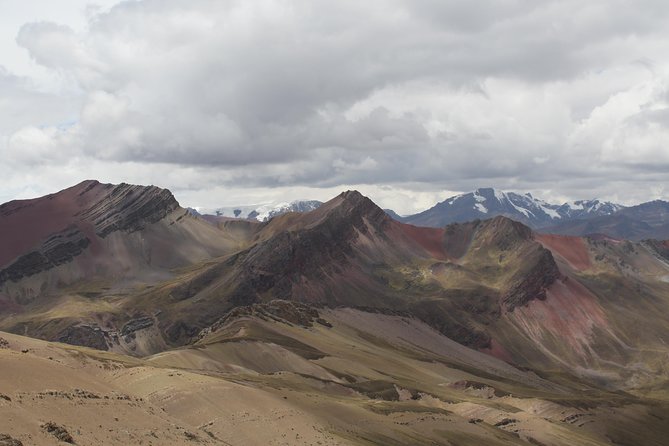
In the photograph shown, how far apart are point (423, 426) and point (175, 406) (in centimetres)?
5461

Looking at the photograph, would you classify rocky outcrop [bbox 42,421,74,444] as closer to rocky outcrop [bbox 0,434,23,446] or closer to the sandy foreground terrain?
the sandy foreground terrain

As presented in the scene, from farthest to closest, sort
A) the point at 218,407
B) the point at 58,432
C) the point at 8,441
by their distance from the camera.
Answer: the point at 218,407 → the point at 58,432 → the point at 8,441

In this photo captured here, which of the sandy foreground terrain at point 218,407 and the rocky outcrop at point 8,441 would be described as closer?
the rocky outcrop at point 8,441

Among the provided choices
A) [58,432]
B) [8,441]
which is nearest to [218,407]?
[58,432]

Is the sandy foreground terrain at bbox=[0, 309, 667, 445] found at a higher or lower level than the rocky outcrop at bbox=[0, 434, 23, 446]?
lower

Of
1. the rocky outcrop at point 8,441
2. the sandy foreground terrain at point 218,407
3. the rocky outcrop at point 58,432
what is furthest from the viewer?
the sandy foreground terrain at point 218,407

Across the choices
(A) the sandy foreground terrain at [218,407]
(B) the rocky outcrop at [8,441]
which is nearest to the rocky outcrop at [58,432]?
(A) the sandy foreground terrain at [218,407]

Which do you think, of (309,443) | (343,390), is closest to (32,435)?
(309,443)

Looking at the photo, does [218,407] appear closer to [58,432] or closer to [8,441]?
[58,432]

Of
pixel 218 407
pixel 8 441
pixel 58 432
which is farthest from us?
pixel 218 407

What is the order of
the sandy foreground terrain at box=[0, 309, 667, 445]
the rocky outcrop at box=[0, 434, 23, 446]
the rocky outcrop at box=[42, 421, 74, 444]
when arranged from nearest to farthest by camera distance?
the rocky outcrop at box=[0, 434, 23, 446], the rocky outcrop at box=[42, 421, 74, 444], the sandy foreground terrain at box=[0, 309, 667, 445]

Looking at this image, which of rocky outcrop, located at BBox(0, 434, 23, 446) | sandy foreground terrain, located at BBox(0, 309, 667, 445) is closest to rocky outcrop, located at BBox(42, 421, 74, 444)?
sandy foreground terrain, located at BBox(0, 309, 667, 445)

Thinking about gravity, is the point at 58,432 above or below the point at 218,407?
above

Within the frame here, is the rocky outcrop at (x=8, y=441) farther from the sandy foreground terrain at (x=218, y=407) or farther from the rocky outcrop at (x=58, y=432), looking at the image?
the rocky outcrop at (x=58, y=432)
